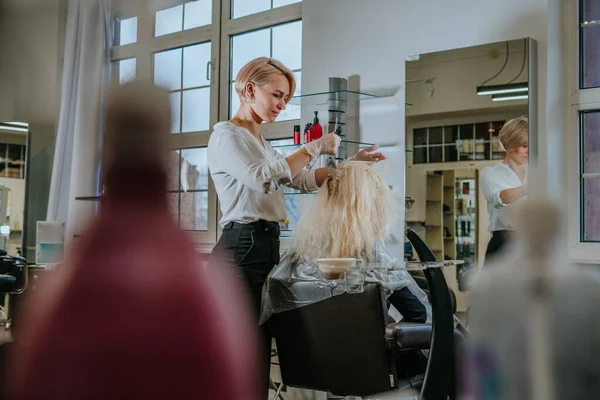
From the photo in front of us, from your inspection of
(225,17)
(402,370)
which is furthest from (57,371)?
(225,17)

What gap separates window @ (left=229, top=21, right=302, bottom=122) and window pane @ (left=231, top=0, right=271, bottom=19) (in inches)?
6.4

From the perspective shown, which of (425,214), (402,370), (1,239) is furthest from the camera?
(1,239)

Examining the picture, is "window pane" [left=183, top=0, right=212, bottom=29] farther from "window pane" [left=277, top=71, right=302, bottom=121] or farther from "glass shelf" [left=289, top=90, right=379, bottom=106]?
"glass shelf" [left=289, top=90, right=379, bottom=106]

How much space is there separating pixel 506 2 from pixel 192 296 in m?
3.20

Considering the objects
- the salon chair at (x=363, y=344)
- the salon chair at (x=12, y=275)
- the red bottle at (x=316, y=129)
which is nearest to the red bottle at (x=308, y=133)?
the red bottle at (x=316, y=129)

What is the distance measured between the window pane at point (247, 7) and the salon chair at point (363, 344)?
2.99 metres

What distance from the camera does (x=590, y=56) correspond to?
3.04m

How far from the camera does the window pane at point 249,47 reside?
464 centimetres

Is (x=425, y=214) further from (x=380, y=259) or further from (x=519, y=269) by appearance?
(x=519, y=269)

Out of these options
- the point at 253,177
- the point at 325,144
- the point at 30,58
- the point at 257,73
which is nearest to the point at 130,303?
the point at 253,177

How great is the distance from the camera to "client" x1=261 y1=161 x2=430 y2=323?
7.95 feet

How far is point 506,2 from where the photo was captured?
3.22 metres

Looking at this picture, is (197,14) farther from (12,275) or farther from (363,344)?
(363,344)

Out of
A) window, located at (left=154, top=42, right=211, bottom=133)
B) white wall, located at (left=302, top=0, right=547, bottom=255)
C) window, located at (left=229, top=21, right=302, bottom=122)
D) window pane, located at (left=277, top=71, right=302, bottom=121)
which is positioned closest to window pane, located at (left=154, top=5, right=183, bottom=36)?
window, located at (left=154, top=42, right=211, bottom=133)
